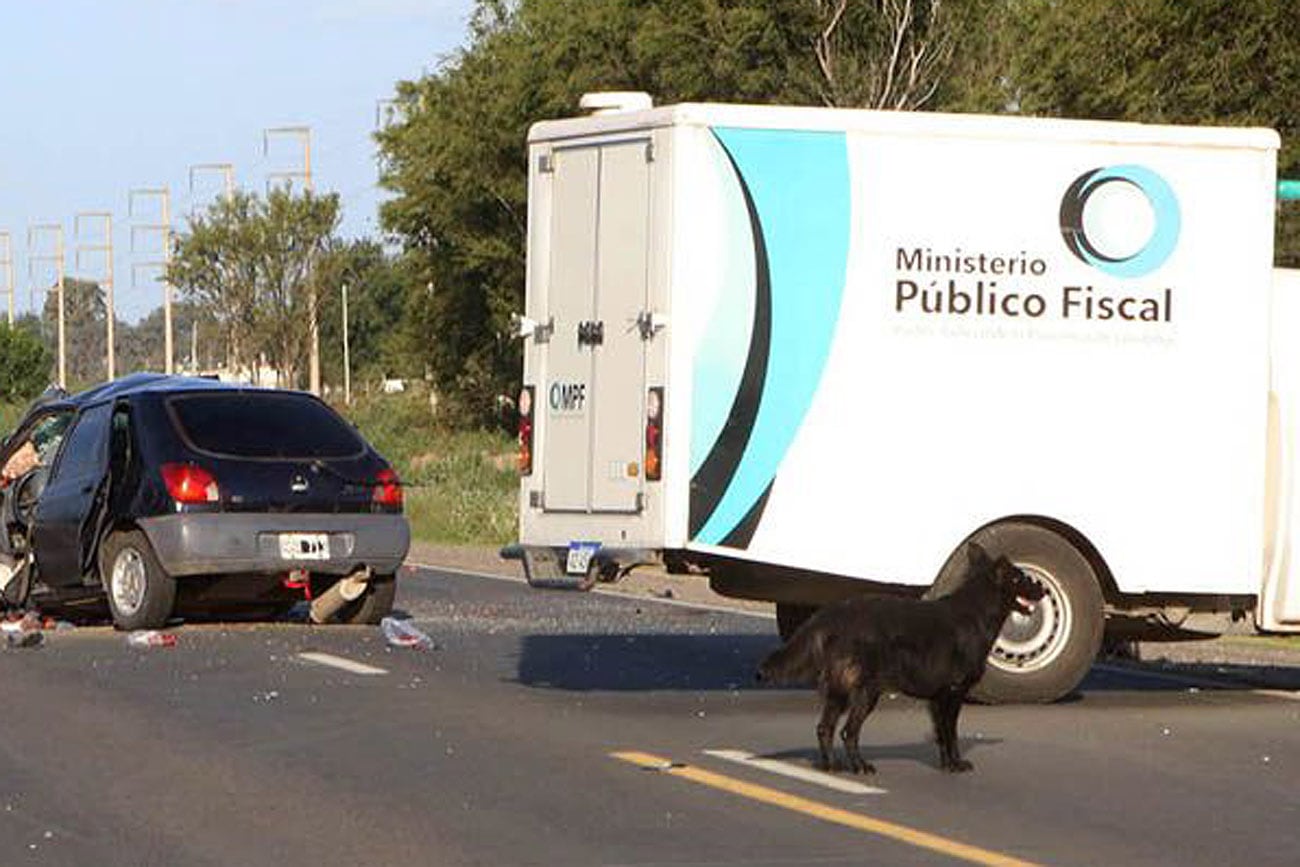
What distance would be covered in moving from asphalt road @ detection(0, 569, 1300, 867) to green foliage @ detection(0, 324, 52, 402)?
12024 centimetres

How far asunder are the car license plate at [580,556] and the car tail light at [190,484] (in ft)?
14.3

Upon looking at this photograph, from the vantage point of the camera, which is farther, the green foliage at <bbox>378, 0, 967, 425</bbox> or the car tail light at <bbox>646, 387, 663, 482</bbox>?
the green foliage at <bbox>378, 0, 967, 425</bbox>

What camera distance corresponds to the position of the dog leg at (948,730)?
Result: 12141 millimetres

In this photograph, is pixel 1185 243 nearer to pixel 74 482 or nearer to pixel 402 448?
pixel 74 482

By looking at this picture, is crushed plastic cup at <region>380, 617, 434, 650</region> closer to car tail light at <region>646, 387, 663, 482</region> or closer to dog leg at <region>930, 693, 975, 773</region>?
car tail light at <region>646, 387, 663, 482</region>

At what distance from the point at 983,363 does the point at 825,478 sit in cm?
102

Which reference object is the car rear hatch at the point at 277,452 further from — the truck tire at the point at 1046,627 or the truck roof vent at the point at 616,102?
the truck tire at the point at 1046,627

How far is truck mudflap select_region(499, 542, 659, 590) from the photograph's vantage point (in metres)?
14.6

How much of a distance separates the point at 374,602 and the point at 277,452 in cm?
130

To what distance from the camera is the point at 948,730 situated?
12.2 meters

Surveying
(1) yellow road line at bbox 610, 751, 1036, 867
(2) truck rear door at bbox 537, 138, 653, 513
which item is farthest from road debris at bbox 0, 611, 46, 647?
(1) yellow road line at bbox 610, 751, 1036, 867

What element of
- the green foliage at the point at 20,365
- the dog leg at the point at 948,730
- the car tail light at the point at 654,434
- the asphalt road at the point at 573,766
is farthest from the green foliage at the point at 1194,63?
the green foliage at the point at 20,365

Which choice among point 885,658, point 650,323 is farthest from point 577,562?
point 885,658

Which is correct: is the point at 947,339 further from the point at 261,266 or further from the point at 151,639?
the point at 261,266
